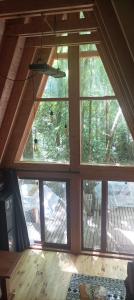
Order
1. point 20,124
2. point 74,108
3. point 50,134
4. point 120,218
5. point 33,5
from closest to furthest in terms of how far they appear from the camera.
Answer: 1. point 33,5
2. point 74,108
3. point 20,124
4. point 50,134
5. point 120,218

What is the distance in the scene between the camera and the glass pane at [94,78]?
5.35 meters

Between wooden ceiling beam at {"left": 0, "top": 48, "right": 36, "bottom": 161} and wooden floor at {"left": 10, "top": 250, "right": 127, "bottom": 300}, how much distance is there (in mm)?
2489

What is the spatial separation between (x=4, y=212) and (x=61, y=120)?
229 centimetres

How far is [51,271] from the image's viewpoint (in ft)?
18.6

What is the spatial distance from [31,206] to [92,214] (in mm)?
1465

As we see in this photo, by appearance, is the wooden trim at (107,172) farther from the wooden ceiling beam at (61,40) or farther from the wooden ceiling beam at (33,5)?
the wooden ceiling beam at (33,5)

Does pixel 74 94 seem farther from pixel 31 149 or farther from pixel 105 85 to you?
pixel 31 149

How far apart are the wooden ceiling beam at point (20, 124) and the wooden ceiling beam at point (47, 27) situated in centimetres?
140

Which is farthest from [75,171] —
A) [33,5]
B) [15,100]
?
[33,5]

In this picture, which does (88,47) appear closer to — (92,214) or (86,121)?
(86,121)

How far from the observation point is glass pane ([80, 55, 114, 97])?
5.35 meters

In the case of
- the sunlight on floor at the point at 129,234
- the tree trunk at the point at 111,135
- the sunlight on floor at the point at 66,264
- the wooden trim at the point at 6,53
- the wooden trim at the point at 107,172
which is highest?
the wooden trim at the point at 6,53

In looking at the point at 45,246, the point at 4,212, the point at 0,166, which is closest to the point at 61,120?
the point at 0,166

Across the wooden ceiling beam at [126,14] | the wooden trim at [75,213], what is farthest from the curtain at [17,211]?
the wooden ceiling beam at [126,14]
